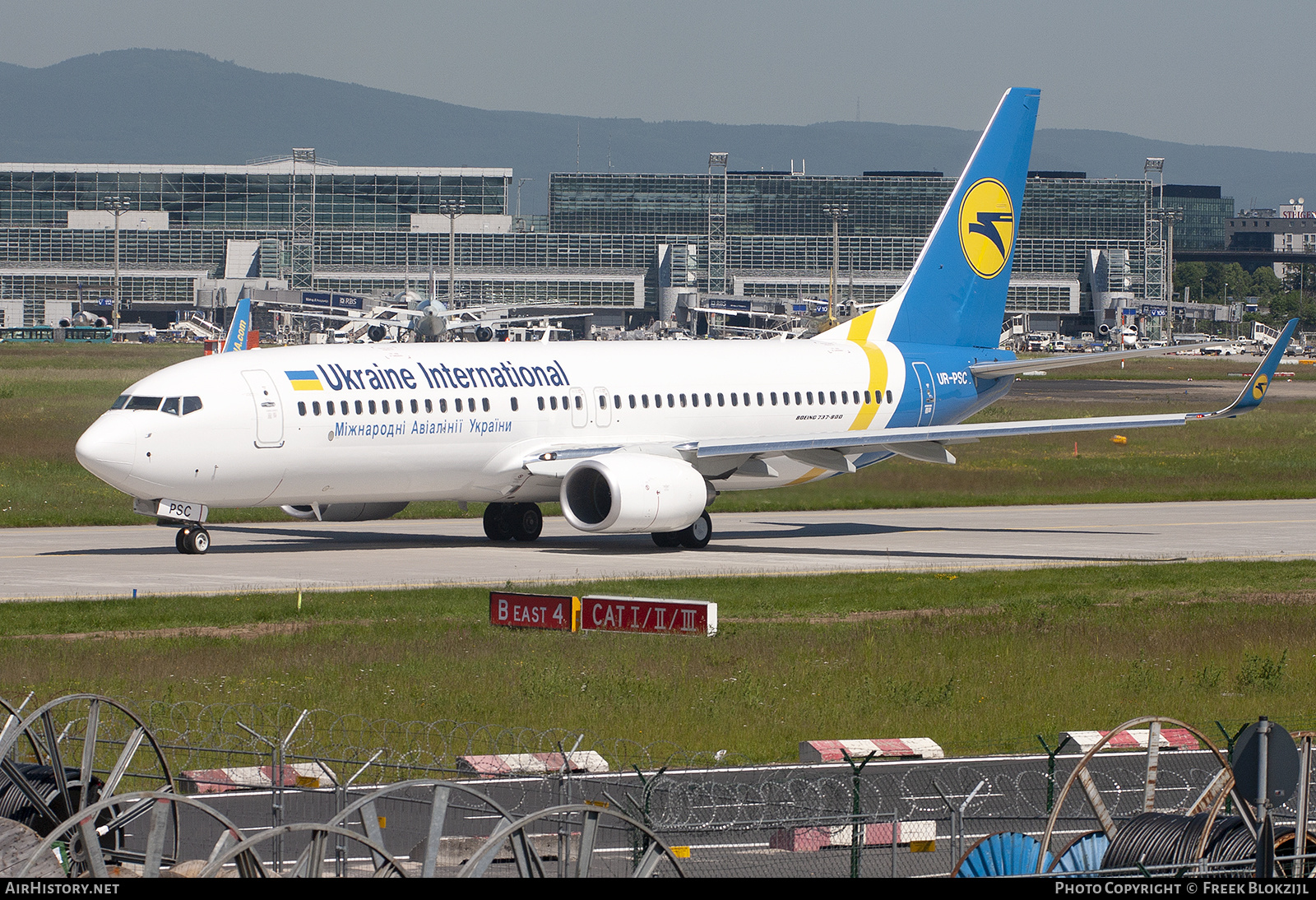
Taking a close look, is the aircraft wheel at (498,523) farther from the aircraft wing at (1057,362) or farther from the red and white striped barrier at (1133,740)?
the red and white striped barrier at (1133,740)

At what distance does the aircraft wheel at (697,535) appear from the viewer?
41.3 m

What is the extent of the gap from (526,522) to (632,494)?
5.60 metres

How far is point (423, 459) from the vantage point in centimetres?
3838

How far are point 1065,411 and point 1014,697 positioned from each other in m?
65.7

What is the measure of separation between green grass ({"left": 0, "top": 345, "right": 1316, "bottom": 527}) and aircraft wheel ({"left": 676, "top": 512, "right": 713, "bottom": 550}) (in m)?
4.53

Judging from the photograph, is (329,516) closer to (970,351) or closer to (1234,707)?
(970,351)

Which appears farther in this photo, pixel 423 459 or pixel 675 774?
pixel 423 459

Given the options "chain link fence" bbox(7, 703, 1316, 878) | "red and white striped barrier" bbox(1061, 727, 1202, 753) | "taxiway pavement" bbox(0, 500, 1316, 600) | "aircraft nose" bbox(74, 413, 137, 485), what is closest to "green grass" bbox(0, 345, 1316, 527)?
"taxiway pavement" bbox(0, 500, 1316, 600)

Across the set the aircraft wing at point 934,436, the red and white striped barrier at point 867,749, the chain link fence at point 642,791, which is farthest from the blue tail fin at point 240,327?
the red and white striped barrier at point 867,749

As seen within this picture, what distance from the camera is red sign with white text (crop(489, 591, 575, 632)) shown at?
2886 cm

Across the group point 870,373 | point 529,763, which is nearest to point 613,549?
point 870,373

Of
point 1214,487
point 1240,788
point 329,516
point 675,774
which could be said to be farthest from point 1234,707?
point 1214,487

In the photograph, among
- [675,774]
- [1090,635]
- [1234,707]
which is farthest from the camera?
[1090,635]

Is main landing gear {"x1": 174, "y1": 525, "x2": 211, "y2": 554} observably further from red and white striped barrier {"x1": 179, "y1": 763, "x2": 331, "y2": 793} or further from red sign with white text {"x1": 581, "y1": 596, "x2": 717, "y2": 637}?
red and white striped barrier {"x1": 179, "y1": 763, "x2": 331, "y2": 793}
